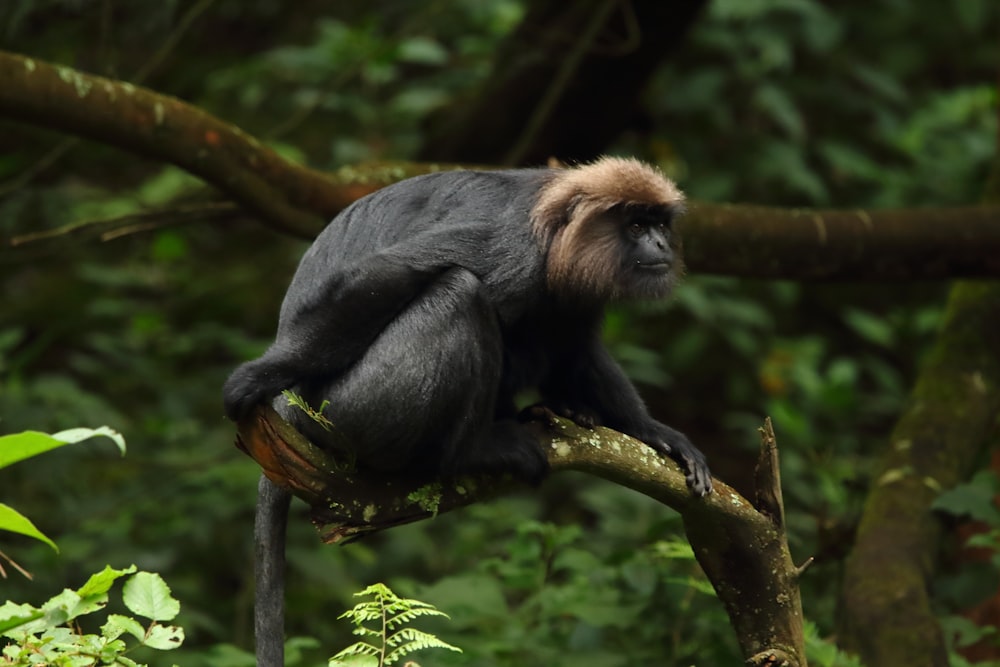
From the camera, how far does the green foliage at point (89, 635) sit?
219cm

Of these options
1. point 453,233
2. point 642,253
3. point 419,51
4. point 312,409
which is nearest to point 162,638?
point 312,409

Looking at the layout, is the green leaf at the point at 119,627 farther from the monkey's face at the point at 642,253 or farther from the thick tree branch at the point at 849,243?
the thick tree branch at the point at 849,243

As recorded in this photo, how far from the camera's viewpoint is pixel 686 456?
353 centimetres

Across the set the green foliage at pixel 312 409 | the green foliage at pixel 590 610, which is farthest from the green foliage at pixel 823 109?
the green foliage at pixel 312 409

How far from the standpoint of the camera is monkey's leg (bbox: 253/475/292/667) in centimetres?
316

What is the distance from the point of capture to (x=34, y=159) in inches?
216

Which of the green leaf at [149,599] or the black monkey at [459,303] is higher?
the black monkey at [459,303]

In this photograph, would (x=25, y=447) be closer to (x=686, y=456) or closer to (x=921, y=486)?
(x=686, y=456)

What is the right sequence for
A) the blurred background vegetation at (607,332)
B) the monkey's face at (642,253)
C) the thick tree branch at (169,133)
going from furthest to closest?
1. the blurred background vegetation at (607,332)
2. the thick tree branch at (169,133)
3. the monkey's face at (642,253)

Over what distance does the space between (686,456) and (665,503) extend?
0.20 meters

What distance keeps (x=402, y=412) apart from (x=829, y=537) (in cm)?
221

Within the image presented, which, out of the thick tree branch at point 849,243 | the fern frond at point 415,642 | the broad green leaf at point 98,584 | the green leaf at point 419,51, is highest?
the green leaf at point 419,51

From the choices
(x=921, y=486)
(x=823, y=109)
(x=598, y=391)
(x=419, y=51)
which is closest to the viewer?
(x=598, y=391)

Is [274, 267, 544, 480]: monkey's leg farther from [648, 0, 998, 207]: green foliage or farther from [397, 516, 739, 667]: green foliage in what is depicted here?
[648, 0, 998, 207]: green foliage
